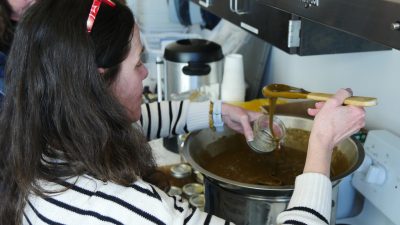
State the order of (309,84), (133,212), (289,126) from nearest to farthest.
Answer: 1. (133,212)
2. (289,126)
3. (309,84)

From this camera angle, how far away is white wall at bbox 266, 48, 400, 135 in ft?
3.23

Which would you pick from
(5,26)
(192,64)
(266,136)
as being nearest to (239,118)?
(266,136)

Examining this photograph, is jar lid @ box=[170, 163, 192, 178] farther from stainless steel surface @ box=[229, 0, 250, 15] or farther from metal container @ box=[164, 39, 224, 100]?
stainless steel surface @ box=[229, 0, 250, 15]

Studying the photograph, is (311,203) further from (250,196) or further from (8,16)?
(8,16)

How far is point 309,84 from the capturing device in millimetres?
1371

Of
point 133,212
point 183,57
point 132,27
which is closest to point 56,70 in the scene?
point 132,27

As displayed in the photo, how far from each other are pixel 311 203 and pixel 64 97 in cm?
42

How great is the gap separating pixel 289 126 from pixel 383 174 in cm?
24

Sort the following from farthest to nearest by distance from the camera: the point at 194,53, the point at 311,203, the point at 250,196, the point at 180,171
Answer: the point at 194,53 < the point at 180,171 < the point at 250,196 < the point at 311,203

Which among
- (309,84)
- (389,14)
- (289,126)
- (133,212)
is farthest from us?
(309,84)

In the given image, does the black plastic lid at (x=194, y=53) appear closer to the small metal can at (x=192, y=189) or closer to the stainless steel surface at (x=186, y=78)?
the stainless steel surface at (x=186, y=78)

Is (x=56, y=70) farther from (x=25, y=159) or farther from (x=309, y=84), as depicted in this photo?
Answer: (x=309, y=84)

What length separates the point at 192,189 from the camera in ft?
3.88

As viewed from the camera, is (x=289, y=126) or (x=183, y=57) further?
(x=183, y=57)
